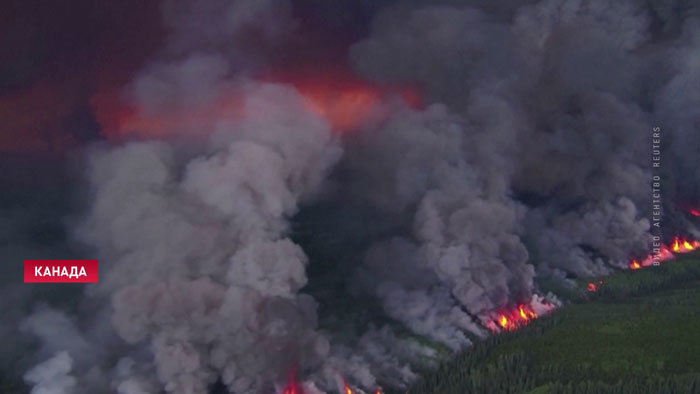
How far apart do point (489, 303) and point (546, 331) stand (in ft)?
49.6

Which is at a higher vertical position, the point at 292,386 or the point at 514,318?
the point at 514,318

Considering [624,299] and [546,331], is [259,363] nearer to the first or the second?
[546,331]

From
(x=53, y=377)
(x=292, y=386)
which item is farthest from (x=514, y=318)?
(x=53, y=377)

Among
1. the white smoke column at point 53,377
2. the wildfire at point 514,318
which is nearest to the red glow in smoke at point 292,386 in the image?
the white smoke column at point 53,377

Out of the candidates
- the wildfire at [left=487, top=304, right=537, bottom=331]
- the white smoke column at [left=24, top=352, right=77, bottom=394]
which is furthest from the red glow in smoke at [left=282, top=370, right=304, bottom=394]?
the wildfire at [left=487, top=304, right=537, bottom=331]

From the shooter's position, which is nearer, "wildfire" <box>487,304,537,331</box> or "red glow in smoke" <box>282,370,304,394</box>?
"red glow in smoke" <box>282,370,304,394</box>

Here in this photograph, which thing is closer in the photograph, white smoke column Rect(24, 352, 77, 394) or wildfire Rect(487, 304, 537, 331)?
white smoke column Rect(24, 352, 77, 394)

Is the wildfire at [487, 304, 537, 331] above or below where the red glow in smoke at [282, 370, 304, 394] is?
above

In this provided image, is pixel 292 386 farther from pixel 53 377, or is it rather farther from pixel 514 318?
pixel 514 318

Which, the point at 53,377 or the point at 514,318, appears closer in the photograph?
the point at 53,377

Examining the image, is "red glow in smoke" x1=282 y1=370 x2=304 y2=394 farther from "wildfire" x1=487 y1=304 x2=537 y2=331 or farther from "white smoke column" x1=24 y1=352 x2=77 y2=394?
"wildfire" x1=487 y1=304 x2=537 y2=331

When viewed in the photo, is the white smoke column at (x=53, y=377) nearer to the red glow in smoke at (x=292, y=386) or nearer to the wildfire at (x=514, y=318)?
the red glow in smoke at (x=292, y=386)

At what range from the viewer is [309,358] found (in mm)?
117438

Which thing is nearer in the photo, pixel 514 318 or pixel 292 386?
pixel 292 386
